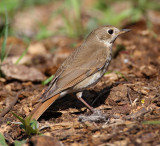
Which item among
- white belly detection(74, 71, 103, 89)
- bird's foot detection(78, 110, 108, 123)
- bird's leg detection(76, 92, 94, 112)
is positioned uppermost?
white belly detection(74, 71, 103, 89)

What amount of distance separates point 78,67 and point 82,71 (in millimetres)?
98

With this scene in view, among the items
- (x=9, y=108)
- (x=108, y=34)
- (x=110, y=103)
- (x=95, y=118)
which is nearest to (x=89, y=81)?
(x=110, y=103)

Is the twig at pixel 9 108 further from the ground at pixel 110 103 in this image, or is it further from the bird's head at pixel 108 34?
the bird's head at pixel 108 34

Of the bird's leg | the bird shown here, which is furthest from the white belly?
the bird's leg

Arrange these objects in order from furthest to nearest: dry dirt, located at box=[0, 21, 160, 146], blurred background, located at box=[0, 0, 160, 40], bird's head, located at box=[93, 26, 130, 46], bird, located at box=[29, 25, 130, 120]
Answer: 1. blurred background, located at box=[0, 0, 160, 40]
2. bird's head, located at box=[93, 26, 130, 46]
3. bird, located at box=[29, 25, 130, 120]
4. dry dirt, located at box=[0, 21, 160, 146]

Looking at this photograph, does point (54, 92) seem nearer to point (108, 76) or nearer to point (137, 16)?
point (108, 76)

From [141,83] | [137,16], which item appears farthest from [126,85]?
[137,16]

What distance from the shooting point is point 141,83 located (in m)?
4.99

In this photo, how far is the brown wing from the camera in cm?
444

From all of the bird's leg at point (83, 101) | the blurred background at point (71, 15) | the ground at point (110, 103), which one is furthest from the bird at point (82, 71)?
the blurred background at point (71, 15)

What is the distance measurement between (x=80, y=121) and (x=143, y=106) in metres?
0.96

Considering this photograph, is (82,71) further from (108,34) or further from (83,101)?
(108,34)

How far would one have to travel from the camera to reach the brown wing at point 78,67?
14.6 ft

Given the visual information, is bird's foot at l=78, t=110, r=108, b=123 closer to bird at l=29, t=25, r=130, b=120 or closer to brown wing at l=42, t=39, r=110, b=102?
bird at l=29, t=25, r=130, b=120
